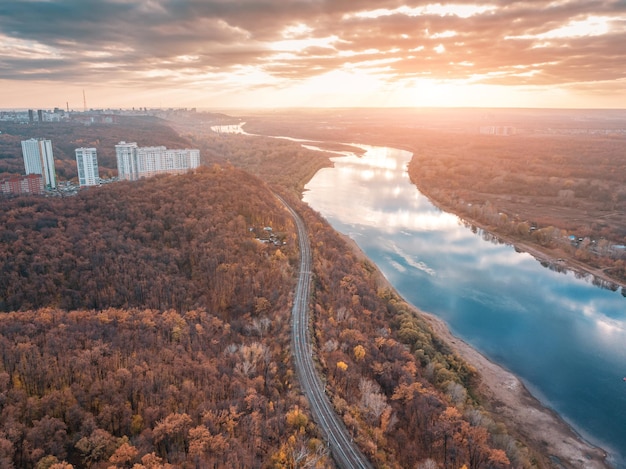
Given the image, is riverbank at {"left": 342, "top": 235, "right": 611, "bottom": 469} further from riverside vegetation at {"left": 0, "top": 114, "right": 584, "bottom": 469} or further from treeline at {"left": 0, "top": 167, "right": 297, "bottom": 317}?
treeline at {"left": 0, "top": 167, "right": 297, "bottom": 317}

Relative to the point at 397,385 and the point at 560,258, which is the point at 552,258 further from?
the point at 397,385

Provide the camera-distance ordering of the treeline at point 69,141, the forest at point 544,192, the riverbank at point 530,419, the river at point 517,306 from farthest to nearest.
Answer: the treeline at point 69,141 → the forest at point 544,192 → the river at point 517,306 → the riverbank at point 530,419

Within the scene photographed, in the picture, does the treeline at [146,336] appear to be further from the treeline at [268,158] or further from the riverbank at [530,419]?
the treeline at [268,158]

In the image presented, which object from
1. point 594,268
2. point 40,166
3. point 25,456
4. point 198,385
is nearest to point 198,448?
point 198,385

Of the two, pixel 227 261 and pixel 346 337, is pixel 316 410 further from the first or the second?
pixel 227 261

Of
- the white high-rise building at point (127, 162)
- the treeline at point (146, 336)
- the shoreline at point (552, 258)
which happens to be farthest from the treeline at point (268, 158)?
the treeline at point (146, 336)

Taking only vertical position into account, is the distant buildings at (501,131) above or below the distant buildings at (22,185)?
above
